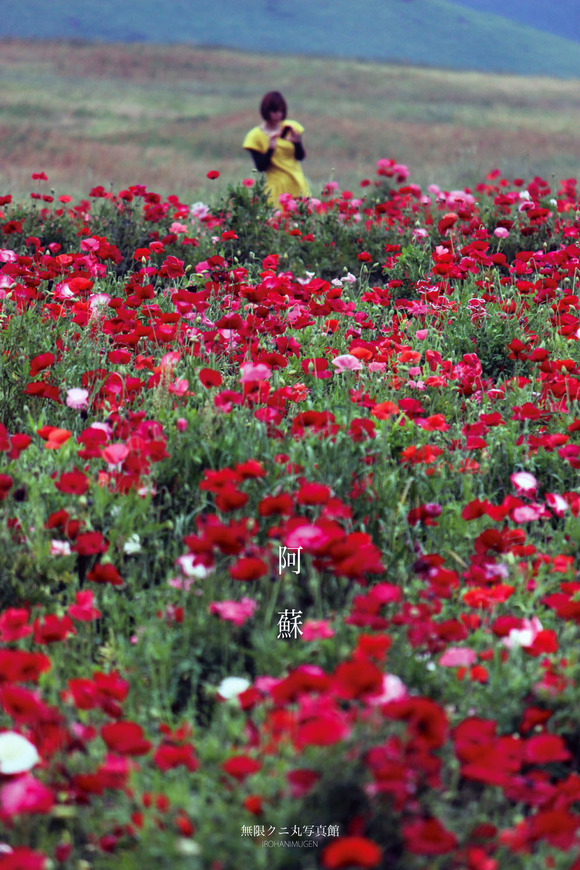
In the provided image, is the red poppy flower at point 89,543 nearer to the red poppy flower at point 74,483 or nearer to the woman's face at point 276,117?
the red poppy flower at point 74,483

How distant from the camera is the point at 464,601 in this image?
2164 mm

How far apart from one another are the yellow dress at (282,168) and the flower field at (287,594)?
393 centimetres

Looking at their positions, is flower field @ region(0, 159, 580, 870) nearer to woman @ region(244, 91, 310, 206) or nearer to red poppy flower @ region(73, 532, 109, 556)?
red poppy flower @ region(73, 532, 109, 556)

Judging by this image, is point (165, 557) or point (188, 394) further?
point (188, 394)

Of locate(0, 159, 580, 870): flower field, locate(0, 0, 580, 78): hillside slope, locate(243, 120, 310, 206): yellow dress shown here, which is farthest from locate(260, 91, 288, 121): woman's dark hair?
locate(0, 0, 580, 78): hillside slope

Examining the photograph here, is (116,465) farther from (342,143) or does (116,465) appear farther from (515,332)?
(342,143)

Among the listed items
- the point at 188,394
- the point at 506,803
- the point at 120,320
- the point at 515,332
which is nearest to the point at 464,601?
the point at 506,803

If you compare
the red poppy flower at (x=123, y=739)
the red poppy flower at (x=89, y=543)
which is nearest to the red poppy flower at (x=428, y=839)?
the red poppy flower at (x=123, y=739)

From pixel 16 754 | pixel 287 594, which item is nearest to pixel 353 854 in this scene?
pixel 16 754

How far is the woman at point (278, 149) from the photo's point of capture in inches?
300

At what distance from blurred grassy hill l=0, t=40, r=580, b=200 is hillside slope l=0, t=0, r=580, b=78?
30.2 metres

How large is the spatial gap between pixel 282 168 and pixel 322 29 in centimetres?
7255

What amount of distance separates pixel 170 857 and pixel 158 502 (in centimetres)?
141

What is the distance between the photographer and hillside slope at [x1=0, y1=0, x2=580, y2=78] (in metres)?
64.1
